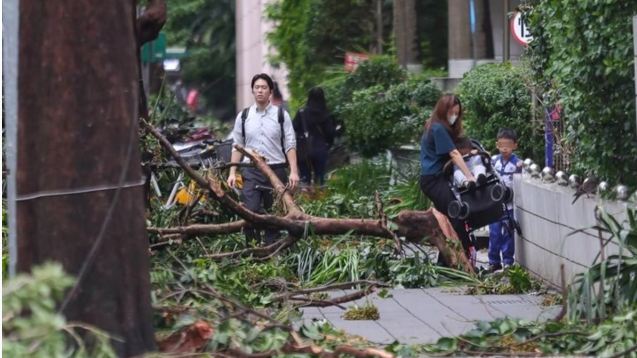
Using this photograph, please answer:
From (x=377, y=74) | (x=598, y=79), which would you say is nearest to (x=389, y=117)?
(x=377, y=74)

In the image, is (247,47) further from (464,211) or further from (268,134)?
(464,211)

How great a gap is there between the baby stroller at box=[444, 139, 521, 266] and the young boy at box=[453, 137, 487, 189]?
0.13 ft

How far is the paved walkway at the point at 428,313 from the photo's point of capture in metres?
8.72

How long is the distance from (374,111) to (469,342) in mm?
12482

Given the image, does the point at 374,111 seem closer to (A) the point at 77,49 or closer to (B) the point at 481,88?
(B) the point at 481,88

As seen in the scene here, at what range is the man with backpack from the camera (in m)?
12.2

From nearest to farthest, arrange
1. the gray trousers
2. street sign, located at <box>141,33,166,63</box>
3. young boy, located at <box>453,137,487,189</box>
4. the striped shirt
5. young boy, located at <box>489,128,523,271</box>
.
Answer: young boy, located at <box>453,137,487,189</box> → young boy, located at <box>489,128,523,271</box> → the gray trousers → the striped shirt → street sign, located at <box>141,33,166,63</box>

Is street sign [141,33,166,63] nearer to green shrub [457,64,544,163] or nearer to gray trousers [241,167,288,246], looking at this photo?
green shrub [457,64,544,163]

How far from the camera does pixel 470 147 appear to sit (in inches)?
465

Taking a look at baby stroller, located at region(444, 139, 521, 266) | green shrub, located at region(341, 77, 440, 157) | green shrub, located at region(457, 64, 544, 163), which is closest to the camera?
baby stroller, located at region(444, 139, 521, 266)

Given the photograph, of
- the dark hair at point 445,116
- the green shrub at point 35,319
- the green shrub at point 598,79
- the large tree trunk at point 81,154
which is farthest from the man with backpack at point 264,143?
the green shrub at point 35,319

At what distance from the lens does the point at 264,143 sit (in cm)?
1236

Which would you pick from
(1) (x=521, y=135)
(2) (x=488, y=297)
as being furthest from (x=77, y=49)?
(1) (x=521, y=135)

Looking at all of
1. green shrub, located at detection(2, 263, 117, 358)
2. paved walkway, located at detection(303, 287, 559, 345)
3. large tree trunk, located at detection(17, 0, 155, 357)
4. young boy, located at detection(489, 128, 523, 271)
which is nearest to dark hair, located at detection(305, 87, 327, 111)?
young boy, located at detection(489, 128, 523, 271)
